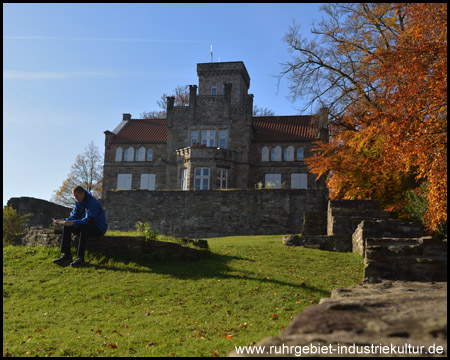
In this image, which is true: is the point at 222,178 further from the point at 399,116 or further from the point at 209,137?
the point at 399,116

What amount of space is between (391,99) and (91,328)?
11331mm

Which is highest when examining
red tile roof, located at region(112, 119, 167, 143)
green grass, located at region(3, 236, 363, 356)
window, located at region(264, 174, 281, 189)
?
red tile roof, located at region(112, 119, 167, 143)

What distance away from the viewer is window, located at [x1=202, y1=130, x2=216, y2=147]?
135 feet

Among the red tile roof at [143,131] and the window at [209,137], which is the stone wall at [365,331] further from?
the red tile roof at [143,131]

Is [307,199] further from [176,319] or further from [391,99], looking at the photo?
[176,319]

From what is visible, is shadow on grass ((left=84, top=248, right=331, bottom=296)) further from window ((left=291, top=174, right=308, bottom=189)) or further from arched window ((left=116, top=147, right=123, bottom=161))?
arched window ((left=116, top=147, right=123, bottom=161))

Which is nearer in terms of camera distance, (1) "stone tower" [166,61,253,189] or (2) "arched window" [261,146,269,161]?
(1) "stone tower" [166,61,253,189]

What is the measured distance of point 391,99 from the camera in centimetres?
1457

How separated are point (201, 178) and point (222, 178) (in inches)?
73.5

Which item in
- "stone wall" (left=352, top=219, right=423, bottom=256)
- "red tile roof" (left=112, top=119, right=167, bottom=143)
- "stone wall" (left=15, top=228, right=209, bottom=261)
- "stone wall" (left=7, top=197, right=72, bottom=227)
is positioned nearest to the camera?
"stone wall" (left=15, top=228, right=209, bottom=261)

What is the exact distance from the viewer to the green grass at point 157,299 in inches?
254

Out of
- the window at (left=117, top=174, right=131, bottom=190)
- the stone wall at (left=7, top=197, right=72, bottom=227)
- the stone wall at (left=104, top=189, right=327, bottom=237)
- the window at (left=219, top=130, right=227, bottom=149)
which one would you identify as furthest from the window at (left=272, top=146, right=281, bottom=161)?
the stone wall at (left=7, top=197, right=72, bottom=227)

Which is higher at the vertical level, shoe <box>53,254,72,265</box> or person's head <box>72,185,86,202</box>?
person's head <box>72,185,86,202</box>

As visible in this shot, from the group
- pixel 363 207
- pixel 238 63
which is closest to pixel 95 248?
pixel 363 207
